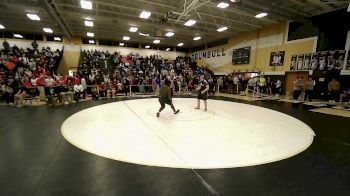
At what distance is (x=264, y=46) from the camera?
51.1 ft

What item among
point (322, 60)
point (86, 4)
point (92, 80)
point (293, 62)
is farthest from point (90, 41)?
point (322, 60)

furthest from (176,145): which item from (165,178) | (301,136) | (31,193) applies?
(301,136)

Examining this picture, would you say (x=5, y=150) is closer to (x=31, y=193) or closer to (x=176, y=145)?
(x=31, y=193)

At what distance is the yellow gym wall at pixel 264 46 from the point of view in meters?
13.1

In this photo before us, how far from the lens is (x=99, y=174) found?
8.79ft

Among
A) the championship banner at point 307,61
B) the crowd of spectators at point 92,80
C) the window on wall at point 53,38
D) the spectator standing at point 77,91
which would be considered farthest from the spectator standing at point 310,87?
the window on wall at point 53,38

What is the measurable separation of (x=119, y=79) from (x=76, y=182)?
1249cm

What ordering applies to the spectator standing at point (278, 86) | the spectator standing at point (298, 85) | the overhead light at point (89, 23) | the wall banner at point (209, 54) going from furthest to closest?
the wall banner at point (209, 54) → the overhead light at point (89, 23) → the spectator standing at point (278, 86) → the spectator standing at point (298, 85)

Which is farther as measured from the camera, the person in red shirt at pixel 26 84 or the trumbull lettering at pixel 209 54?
the trumbull lettering at pixel 209 54

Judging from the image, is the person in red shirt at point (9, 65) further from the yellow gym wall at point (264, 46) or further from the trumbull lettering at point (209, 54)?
the trumbull lettering at point (209, 54)

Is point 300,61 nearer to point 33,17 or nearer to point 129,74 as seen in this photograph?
point 129,74

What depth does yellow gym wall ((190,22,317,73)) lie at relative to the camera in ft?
42.9

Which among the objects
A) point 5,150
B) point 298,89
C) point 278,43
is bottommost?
point 5,150

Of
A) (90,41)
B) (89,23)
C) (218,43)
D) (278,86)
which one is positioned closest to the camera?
(278,86)
